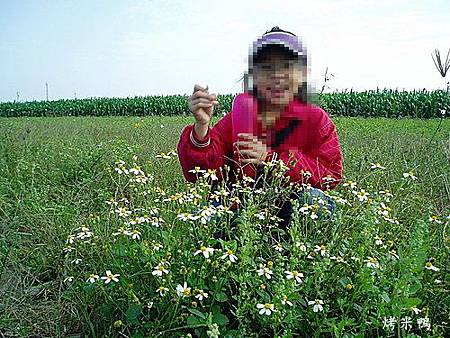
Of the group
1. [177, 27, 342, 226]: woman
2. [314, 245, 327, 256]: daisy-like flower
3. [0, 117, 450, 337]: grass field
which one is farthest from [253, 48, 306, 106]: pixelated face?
[314, 245, 327, 256]: daisy-like flower

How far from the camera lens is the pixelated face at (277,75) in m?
2.33

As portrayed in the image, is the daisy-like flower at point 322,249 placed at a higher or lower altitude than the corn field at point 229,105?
lower

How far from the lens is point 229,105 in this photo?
19656mm

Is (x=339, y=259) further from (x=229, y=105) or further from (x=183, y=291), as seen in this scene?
(x=229, y=105)

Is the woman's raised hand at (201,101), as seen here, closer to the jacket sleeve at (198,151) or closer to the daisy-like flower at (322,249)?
the jacket sleeve at (198,151)

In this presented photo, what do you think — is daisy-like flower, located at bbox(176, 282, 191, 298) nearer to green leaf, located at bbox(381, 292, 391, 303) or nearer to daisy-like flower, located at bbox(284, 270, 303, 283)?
daisy-like flower, located at bbox(284, 270, 303, 283)

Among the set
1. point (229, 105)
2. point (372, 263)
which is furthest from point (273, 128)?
point (229, 105)

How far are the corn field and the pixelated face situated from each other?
34.0 ft

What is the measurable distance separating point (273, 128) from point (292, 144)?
0.13 meters

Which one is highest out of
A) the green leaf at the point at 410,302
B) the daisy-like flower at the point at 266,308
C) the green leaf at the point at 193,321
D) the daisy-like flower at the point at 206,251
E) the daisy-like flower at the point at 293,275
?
the daisy-like flower at the point at 206,251

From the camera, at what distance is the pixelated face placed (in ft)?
7.65

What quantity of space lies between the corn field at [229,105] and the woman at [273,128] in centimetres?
1005

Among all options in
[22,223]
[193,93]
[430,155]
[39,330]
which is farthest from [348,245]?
[430,155]

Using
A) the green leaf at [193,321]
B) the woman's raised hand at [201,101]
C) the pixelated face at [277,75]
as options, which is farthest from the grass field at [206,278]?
the pixelated face at [277,75]
